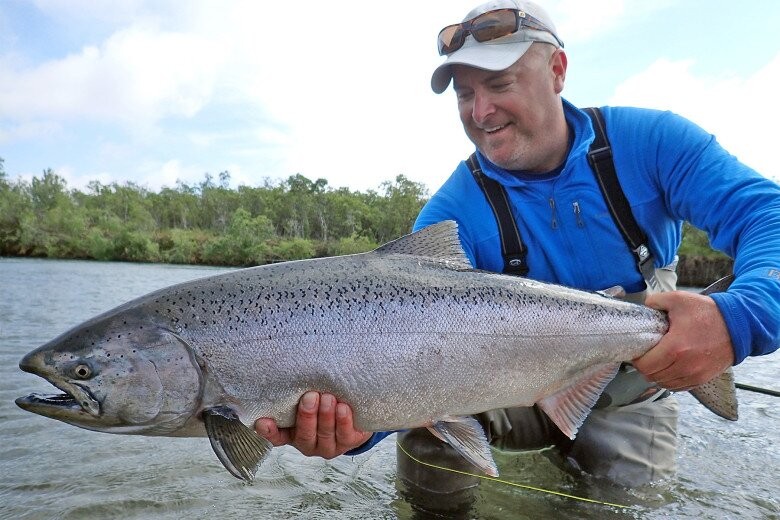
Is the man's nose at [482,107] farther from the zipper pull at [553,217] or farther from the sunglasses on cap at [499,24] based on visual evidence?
the zipper pull at [553,217]

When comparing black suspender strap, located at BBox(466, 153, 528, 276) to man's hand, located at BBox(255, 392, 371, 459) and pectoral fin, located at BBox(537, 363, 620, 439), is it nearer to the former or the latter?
pectoral fin, located at BBox(537, 363, 620, 439)

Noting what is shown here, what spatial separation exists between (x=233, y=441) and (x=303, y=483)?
6.48 ft

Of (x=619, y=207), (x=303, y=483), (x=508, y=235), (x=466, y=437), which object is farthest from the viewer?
(x=303, y=483)

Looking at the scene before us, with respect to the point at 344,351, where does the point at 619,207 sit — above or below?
above

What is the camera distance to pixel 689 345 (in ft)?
8.21

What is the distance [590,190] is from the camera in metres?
3.55

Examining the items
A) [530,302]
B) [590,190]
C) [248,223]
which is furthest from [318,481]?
[248,223]

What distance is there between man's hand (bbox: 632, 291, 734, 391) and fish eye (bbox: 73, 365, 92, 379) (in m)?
2.46

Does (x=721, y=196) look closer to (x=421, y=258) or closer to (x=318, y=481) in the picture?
(x=421, y=258)

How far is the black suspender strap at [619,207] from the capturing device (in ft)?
11.4

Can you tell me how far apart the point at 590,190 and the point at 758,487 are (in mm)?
2656

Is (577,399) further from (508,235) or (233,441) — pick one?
(233,441)

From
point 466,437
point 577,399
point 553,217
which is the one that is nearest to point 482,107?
point 553,217

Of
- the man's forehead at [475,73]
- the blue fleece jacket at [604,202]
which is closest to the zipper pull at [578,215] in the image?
the blue fleece jacket at [604,202]
